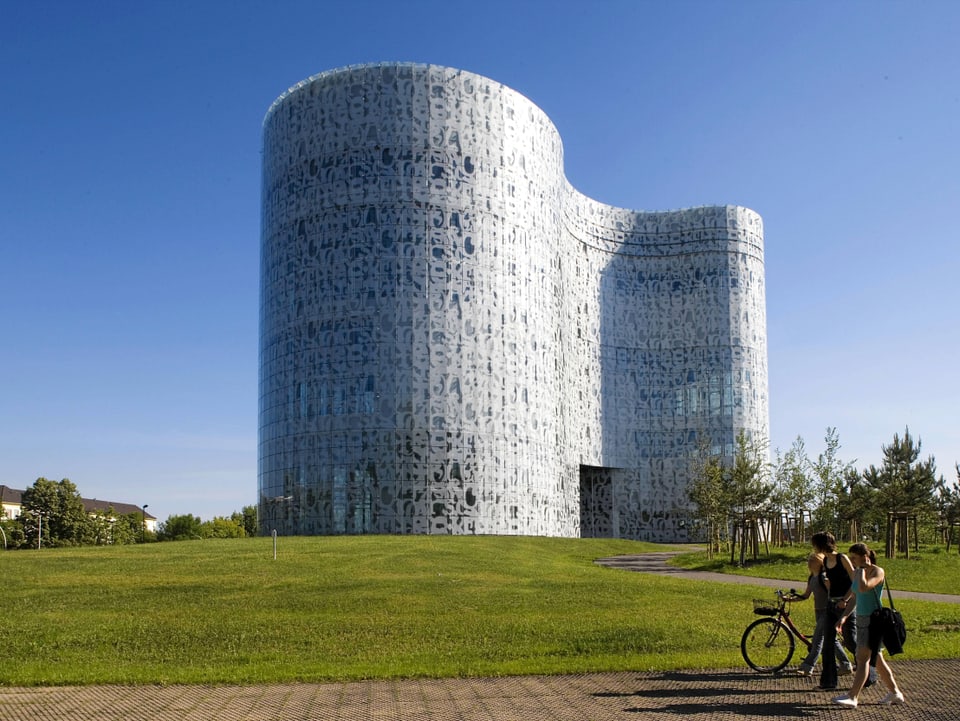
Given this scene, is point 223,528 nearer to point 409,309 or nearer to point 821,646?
point 409,309

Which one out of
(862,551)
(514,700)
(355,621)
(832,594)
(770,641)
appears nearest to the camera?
(514,700)

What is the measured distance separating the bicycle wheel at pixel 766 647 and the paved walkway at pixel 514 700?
284mm

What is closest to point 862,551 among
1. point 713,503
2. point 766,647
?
point 766,647

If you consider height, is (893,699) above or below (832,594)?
below

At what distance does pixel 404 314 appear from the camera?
59.3 meters

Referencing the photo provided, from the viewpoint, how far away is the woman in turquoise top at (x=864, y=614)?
11.5m

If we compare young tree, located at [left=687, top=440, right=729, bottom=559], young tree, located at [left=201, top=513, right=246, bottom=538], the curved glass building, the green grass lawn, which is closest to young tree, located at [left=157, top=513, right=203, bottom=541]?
young tree, located at [left=201, top=513, right=246, bottom=538]

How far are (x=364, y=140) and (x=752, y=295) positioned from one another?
140 ft

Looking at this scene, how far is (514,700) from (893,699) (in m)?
4.54

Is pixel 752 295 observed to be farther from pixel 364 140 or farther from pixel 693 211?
pixel 364 140

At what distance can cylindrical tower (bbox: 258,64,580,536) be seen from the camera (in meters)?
59.0

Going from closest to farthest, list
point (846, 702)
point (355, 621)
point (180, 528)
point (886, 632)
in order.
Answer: point (846, 702) → point (886, 632) → point (355, 621) → point (180, 528)

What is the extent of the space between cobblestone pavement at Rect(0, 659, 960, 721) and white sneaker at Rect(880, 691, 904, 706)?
116mm

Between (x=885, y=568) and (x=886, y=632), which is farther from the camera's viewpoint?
(x=885, y=568)
